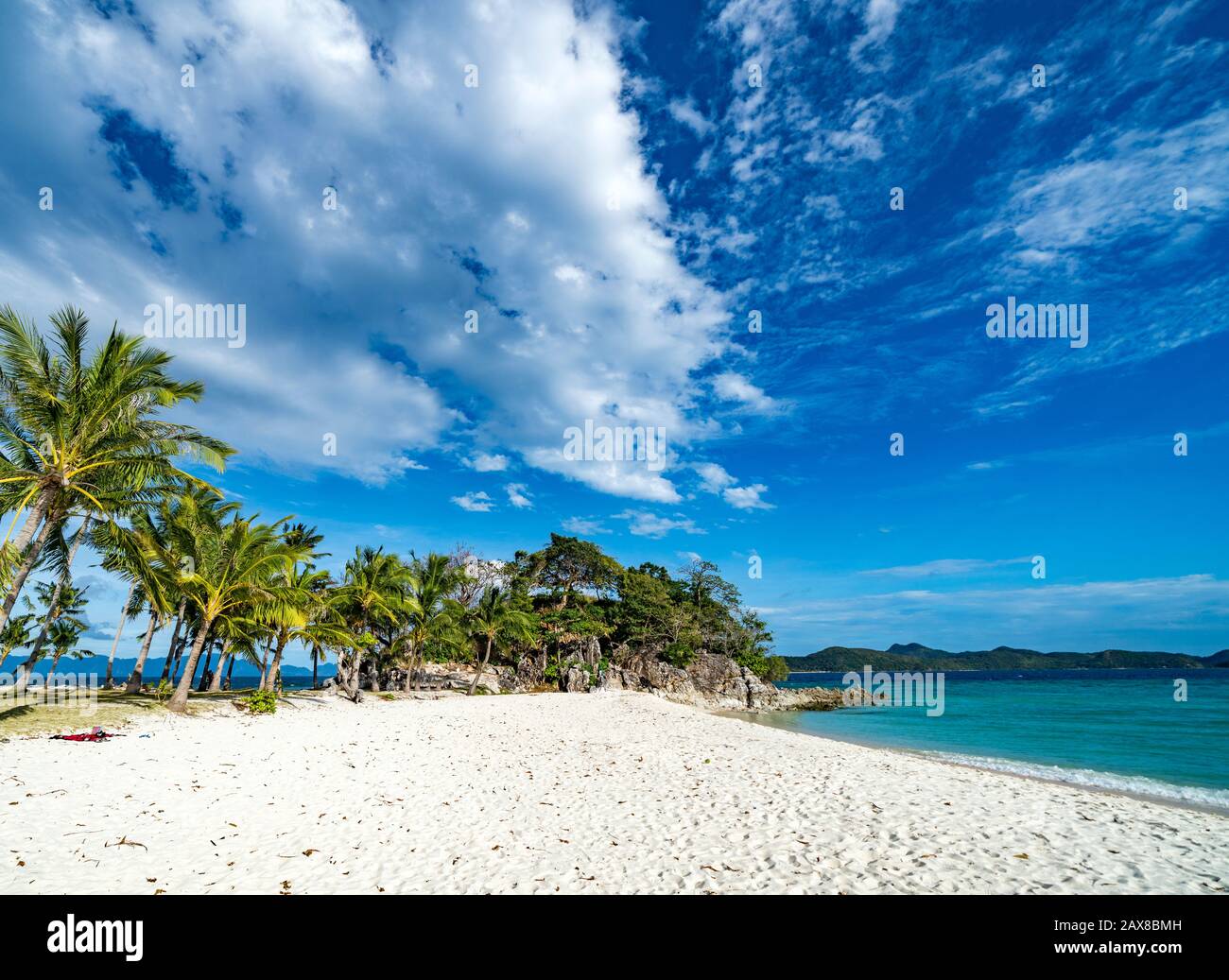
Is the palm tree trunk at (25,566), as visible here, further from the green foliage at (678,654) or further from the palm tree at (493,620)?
the green foliage at (678,654)

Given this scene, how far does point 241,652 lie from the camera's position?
105 feet

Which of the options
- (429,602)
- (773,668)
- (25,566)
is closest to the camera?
(25,566)

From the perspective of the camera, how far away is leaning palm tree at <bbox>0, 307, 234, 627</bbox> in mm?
13328

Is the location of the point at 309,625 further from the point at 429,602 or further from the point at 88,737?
the point at 88,737

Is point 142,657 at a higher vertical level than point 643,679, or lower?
higher

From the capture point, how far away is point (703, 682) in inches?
2045

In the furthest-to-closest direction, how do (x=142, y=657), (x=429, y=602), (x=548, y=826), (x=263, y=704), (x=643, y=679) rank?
(x=643, y=679) < (x=429, y=602) < (x=142, y=657) < (x=263, y=704) < (x=548, y=826)

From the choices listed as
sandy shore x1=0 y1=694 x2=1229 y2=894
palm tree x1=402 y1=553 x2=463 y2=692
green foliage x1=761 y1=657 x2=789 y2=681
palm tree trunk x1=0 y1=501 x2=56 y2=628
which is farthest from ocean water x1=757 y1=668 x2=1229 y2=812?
palm tree trunk x1=0 y1=501 x2=56 y2=628

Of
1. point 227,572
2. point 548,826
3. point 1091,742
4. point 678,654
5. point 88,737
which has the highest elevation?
point 227,572

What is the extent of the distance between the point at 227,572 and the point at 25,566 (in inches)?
255

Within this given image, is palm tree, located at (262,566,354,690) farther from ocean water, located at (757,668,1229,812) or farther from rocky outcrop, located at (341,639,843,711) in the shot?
ocean water, located at (757,668,1229,812)

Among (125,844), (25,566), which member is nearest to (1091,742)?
(125,844)
